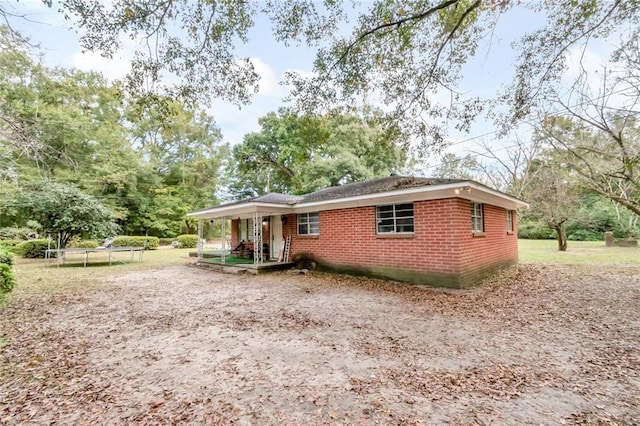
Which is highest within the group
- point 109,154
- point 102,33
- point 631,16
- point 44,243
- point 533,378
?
point 109,154

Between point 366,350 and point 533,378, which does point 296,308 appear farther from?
point 533,378

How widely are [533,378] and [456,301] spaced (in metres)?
3.30

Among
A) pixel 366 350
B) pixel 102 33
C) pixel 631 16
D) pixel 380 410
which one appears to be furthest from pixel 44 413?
pixel 631 16

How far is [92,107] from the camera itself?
23.9m

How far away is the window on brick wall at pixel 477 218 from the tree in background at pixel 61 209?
15.9m

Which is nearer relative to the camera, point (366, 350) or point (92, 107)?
point (366, 350)

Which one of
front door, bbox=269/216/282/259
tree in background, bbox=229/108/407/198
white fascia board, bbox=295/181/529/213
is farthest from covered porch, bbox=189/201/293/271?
tree in background, bbox=229/108/407/198

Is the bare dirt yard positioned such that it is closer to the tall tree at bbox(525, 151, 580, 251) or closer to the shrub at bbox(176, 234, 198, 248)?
the tall tree at bbox(525, 151, 580, 251)

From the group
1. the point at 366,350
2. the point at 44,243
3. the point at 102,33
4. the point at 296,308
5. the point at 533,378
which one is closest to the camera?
the point at 533,378

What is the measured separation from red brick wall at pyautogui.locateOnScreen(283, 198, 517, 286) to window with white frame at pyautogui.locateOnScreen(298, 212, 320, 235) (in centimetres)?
26

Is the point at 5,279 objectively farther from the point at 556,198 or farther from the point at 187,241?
the point at 556,198

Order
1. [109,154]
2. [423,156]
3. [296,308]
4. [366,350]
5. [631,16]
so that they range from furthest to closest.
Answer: [109,154] < [423,156] < [296,308] < [631,16] < [366,350]

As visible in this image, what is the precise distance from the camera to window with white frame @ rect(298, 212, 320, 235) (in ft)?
36.4

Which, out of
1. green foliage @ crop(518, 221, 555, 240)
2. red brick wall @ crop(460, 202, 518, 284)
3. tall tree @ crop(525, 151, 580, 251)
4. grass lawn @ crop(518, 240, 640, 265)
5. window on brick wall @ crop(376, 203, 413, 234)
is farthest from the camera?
green foliage @ crop(518, 221, 555, 240)
